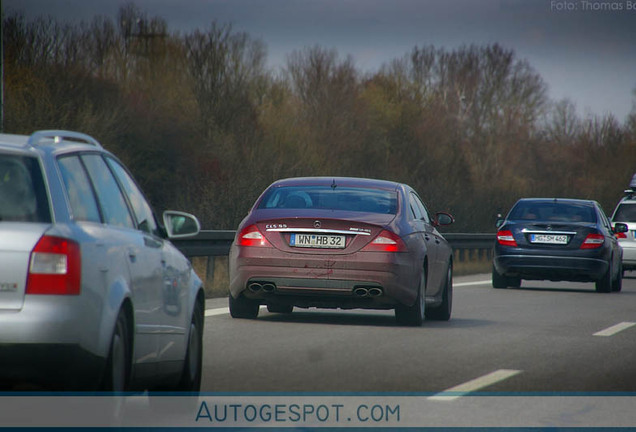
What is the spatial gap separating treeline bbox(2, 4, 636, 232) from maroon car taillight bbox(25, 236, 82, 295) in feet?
68.2

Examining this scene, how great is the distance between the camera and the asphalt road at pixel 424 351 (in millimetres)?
8656

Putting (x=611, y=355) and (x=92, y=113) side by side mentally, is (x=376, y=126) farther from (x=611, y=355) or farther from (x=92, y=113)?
(x=611, y=355)

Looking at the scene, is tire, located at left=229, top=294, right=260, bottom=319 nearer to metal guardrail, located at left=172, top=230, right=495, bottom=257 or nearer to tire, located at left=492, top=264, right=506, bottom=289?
metal guardrail, located at left=172, top=230, right=495, bottom=257

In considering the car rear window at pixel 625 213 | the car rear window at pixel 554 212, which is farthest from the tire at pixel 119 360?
the car rear window at pixel 625 213

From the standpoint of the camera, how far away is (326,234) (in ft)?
40.5

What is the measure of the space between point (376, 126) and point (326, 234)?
44.9 meters

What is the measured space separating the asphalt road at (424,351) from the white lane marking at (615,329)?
0.05ft

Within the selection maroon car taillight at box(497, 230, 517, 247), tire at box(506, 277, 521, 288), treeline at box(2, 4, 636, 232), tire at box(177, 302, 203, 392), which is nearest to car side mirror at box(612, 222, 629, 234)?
tire at box(506, 277, 521, 288)

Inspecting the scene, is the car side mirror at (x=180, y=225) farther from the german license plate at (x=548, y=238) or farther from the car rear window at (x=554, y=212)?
the car rear window at (x=554, y=212)

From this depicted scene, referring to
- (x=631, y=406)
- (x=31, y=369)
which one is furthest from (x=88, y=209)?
(x=631, y=406)

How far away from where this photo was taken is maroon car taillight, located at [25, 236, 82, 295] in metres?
5.49

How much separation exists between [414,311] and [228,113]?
34.3 meters

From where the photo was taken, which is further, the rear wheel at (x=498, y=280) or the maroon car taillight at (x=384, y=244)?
the rear wheel at (x=498, y=280)

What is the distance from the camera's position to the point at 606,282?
21328 mm
